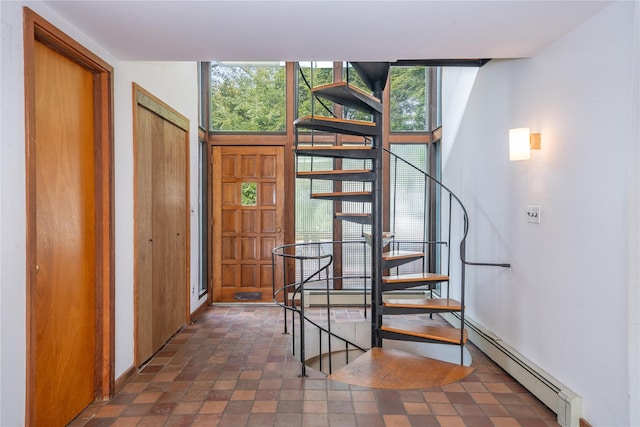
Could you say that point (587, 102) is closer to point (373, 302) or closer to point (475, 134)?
point (475, 134)

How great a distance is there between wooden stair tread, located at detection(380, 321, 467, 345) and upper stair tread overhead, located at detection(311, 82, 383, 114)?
1.96 m

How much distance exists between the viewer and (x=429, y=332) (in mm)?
3219

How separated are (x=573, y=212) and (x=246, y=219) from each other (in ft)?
12.2

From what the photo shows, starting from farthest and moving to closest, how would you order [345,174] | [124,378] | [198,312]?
1. [198,312]
2. [345,174]
3. [124,378]

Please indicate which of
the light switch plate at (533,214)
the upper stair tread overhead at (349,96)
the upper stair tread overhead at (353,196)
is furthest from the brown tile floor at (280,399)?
the upper stair tread overhead at (349,96)

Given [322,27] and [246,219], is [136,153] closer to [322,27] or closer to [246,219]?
[322,27]

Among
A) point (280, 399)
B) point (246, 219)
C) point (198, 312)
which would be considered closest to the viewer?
point (280, 399)

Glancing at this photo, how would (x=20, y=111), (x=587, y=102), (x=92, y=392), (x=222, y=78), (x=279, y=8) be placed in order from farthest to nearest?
(x=222, y=78), (x=92, y=392), (x=587, y=102), (x=279, y=8), (x=20, y=111)

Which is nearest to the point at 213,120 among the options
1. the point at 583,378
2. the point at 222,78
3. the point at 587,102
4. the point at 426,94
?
the point at 222,78

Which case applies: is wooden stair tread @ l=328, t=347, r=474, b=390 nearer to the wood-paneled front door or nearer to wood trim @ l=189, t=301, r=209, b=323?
wood trim @ l=189, t=301, r=209, b=323

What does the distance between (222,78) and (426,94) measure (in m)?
2.69

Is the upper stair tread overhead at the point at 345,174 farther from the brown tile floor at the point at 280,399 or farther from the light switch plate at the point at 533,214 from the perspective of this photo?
the brown tile floor at the point at 280,399

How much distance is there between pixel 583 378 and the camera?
2154 mm

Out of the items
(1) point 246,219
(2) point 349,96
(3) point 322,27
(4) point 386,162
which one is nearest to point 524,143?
(2) point 349,96
